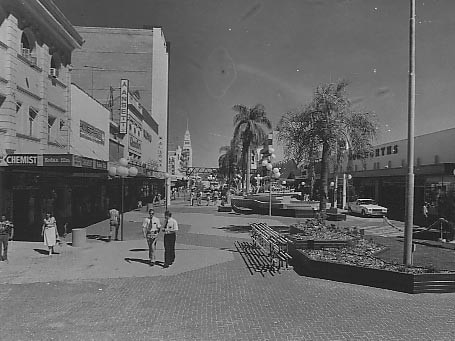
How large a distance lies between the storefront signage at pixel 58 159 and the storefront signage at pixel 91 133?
12.4m

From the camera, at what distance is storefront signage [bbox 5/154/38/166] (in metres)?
16.1

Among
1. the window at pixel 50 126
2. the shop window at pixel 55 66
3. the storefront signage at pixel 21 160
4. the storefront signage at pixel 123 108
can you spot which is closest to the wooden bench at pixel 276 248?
the storefront signage at pixel 21 160

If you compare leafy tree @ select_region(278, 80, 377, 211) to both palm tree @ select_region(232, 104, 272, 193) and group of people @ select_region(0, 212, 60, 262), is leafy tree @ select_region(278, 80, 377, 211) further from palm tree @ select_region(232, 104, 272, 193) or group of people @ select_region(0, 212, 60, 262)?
palm tree @ select_region(232, 104, 272, 193)

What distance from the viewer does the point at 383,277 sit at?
998cm

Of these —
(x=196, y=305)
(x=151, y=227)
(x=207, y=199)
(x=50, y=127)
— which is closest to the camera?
(x=196, y=305)

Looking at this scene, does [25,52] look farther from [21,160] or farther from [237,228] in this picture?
[237,228]

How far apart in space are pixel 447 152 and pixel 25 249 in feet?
115

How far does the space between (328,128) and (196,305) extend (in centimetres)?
1082

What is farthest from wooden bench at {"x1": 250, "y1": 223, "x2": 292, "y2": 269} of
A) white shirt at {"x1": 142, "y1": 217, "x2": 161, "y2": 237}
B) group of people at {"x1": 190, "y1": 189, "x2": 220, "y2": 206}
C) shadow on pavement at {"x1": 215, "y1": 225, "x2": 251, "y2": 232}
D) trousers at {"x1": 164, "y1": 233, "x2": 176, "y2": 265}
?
group of people at {"x1": 190, "y1": 189, "x2": 220, "y2": 206}

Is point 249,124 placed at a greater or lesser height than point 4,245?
greater

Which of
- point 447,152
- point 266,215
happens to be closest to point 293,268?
point 266,215

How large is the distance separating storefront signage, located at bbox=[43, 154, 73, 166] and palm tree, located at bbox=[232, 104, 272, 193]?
1346 inches

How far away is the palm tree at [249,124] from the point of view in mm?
49250

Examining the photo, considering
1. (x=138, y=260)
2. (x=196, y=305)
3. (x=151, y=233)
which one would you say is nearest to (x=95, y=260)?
(x=138, y=260)
